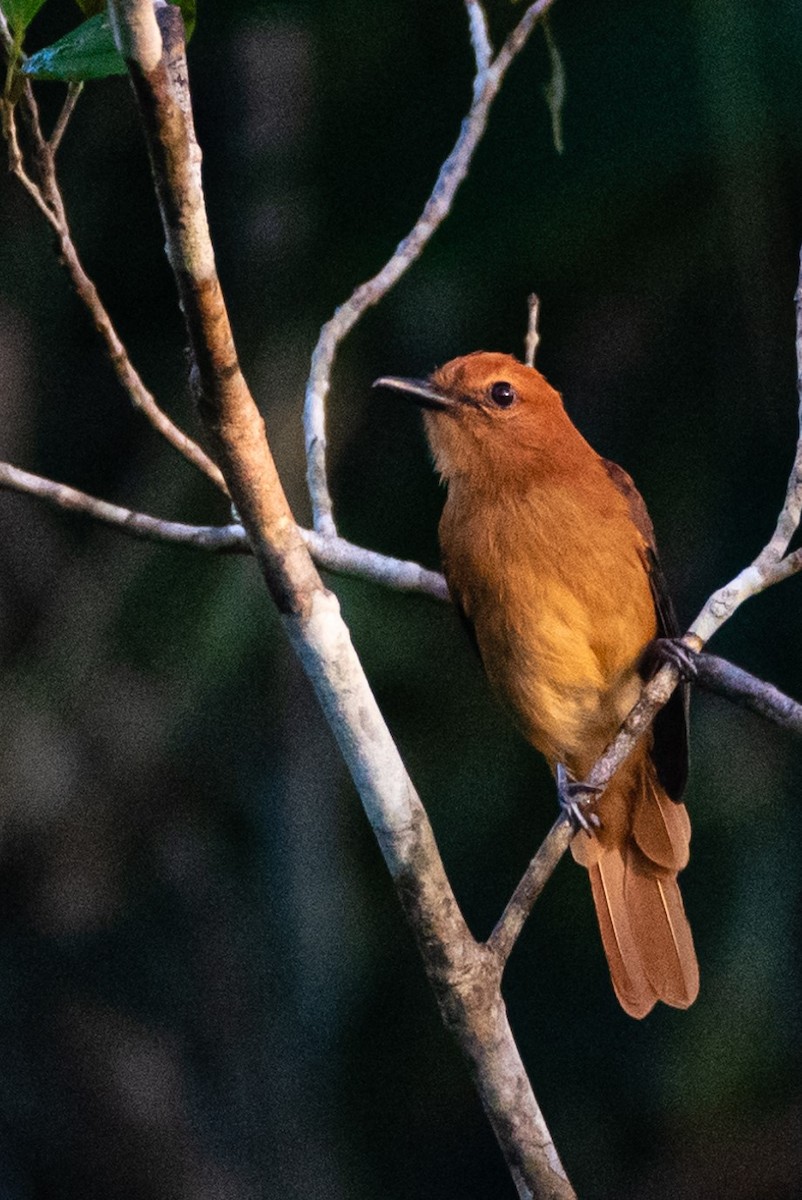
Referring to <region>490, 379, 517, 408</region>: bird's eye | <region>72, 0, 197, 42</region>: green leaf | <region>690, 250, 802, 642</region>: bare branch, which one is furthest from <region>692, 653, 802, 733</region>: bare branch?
<region>72, 0, 197, 42</region>: green leaf

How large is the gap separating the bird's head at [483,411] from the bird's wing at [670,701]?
235mm

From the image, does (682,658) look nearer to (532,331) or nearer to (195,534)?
(532,331)

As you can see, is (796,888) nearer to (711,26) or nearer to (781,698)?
(781,698)

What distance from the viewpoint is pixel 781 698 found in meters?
2.89

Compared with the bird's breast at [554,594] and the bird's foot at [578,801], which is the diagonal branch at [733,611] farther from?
the bird's breast at [554,594]

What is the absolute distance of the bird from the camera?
11.5ft

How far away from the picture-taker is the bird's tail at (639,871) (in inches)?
149

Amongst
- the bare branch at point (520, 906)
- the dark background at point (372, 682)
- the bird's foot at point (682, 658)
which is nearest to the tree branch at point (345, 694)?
the bare branch at point (520, 906)

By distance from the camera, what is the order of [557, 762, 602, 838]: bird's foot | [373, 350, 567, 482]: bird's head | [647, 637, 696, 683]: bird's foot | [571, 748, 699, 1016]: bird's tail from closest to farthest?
1. [557, 762, 602, 838]: bird's foot
2. [647, 637, 696, 683]: bird's foot
3. [373, 350, 567, 482]: bird's head
4. [571, 748, 699, 1016]: bird's tail

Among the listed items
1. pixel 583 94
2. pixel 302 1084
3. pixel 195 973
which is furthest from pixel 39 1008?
pixel 583 94

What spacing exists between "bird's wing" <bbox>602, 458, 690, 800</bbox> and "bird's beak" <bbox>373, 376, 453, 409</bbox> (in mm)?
425

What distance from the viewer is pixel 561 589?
3502mm

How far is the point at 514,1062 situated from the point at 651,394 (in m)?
2.85

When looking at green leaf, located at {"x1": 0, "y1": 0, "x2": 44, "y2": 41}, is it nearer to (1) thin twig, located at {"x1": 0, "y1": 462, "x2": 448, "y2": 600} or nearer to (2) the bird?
(1) thin twig, located at {"x1": 0, "y1": 462, "x2": 448, "y2": 600}
